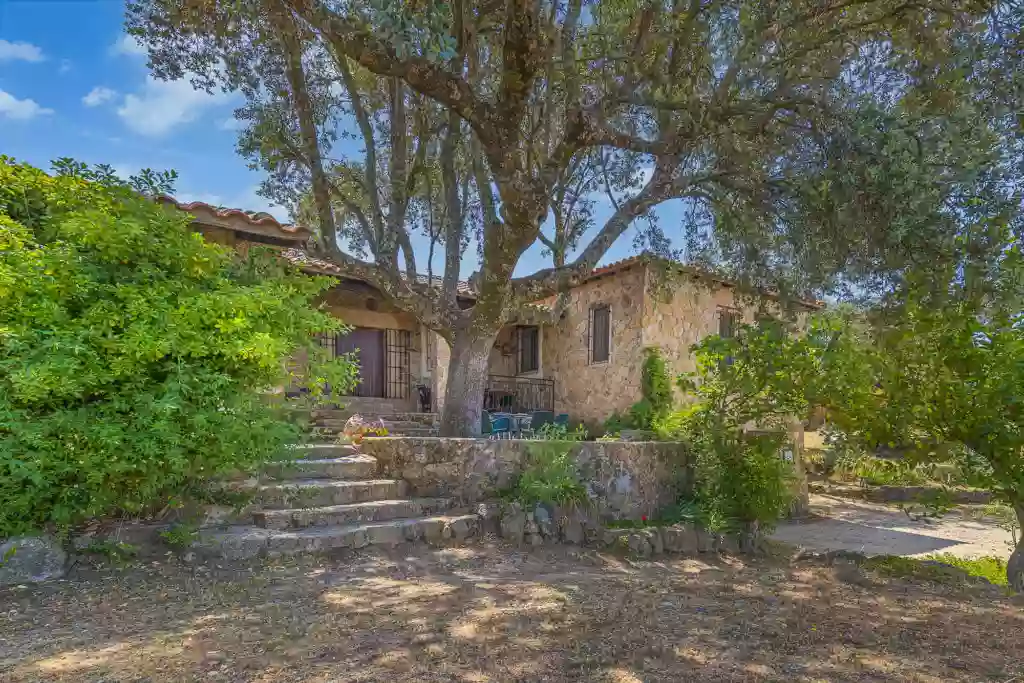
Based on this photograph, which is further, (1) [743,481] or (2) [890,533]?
(2) [890,533]

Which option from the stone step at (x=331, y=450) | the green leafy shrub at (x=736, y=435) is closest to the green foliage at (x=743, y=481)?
the green leafy shrub at (x=736, y=435)

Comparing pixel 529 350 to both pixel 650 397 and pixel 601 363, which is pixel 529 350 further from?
pixel 650 397

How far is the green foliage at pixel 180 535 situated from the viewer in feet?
15.5

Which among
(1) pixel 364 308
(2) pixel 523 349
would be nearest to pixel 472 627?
(1) pixel 364 308

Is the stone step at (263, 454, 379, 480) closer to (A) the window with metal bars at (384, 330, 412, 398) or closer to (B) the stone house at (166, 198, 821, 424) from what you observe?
(B) the stone house at (166, 198, 821, 424)

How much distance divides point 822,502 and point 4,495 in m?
13.4

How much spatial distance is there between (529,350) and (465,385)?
6.82m

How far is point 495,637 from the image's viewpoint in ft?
12.3

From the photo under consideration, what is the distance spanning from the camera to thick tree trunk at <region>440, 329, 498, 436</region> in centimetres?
856

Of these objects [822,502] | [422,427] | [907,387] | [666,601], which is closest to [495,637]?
[666,601]

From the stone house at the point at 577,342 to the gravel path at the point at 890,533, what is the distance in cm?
396

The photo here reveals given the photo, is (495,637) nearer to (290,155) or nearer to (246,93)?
(290,155)

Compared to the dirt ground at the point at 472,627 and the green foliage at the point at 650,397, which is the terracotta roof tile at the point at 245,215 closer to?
the dirt ground at the point at 472,627

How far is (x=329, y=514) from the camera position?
6.05 meters
